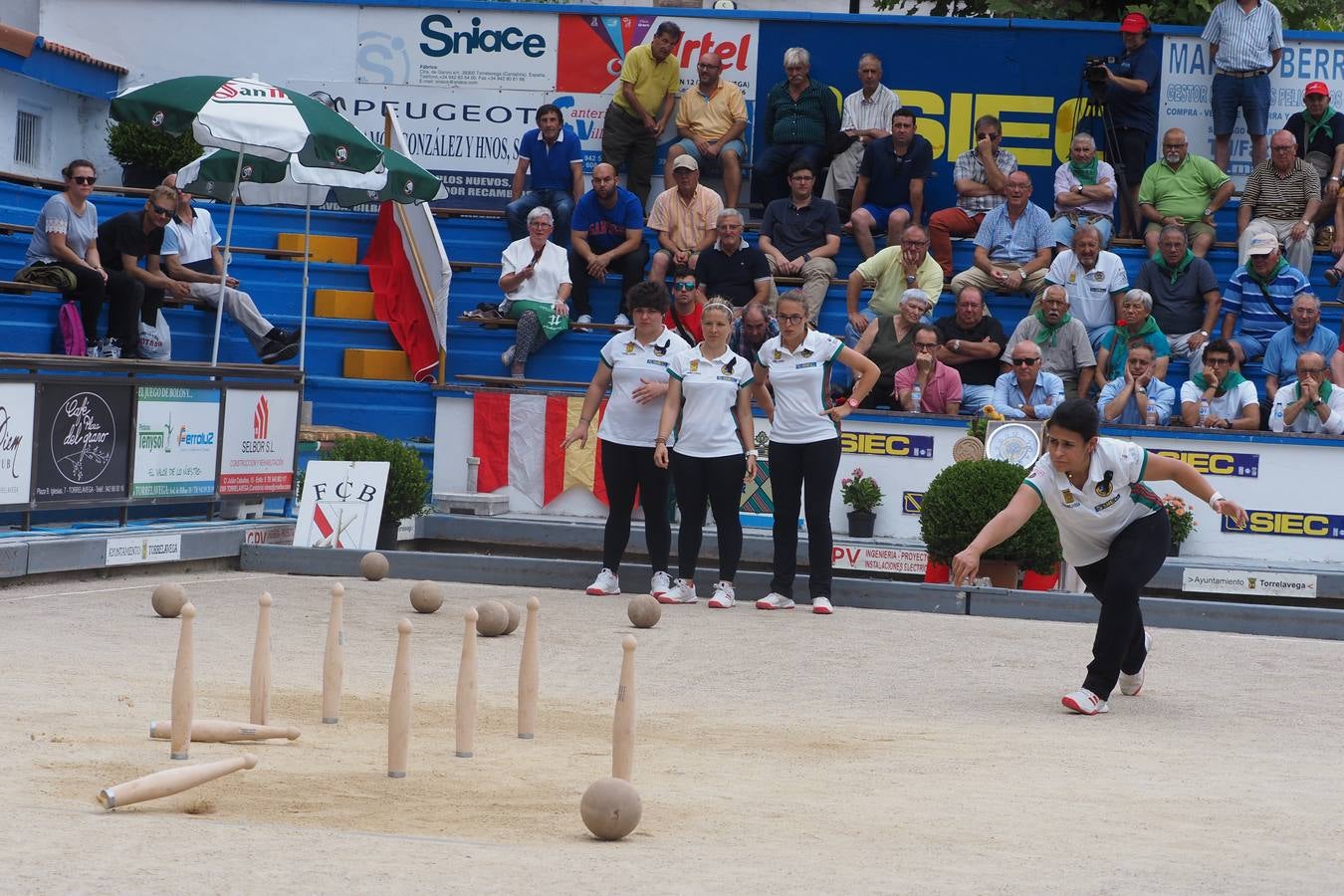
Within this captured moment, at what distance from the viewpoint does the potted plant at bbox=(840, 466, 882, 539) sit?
50.2 feet

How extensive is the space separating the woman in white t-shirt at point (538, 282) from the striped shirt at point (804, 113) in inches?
124

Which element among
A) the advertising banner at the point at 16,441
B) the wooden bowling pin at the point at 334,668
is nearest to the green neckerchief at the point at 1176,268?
the advertising banner at the point at 16,441

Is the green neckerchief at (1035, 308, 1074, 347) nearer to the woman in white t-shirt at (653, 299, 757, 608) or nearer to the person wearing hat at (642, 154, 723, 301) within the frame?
the person wearing hat at (642, 154, 723, 301)

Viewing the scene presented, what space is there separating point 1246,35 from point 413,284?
9.83m

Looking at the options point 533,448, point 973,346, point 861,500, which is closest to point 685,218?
point 533,448

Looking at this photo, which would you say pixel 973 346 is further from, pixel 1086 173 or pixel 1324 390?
pixel 1086 173

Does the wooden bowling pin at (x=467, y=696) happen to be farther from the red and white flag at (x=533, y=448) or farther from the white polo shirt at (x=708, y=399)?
the red and white flag at (x=533, y=448)

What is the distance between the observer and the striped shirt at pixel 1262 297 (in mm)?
17062

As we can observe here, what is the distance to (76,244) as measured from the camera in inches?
677

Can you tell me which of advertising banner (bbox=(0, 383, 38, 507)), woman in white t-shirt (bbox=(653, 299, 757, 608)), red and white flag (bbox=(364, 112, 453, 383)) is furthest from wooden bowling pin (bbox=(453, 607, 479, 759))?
red and white flag (bbox=(364, 112, 453, 383))

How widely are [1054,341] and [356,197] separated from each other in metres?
7.42

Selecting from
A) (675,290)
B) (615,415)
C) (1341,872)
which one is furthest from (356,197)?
(1341,872)

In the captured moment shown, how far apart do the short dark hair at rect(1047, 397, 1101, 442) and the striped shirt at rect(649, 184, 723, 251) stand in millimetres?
10284

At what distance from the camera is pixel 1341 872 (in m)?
5.57
